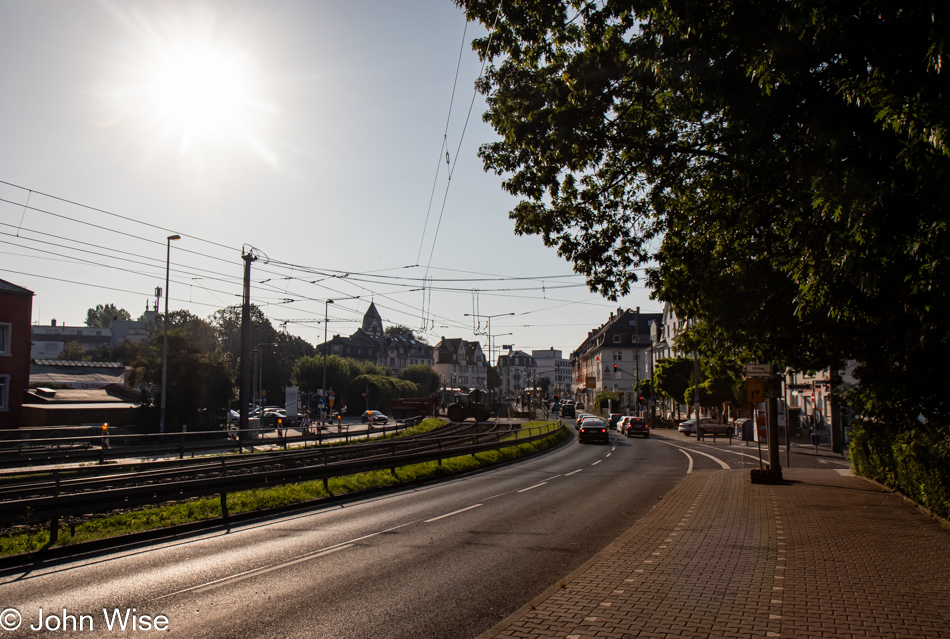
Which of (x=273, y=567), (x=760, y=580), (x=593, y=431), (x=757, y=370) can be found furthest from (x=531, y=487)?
(x=593, y=431)

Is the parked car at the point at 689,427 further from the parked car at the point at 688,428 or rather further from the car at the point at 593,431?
the car at the point at 593,431

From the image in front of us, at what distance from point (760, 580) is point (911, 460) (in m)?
6.75

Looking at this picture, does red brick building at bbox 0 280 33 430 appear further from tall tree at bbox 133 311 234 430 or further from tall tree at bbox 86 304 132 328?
tall tree at bbox 86 304 132 328

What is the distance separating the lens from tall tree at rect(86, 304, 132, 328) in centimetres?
18300

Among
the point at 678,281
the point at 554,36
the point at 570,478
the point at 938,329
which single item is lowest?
the point at 570,478

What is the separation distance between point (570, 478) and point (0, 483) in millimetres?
15092

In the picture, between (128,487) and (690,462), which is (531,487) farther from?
(690,462)

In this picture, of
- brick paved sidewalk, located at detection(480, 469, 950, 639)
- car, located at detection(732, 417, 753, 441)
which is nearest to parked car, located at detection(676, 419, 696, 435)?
car, located at detection(732, 417, 753, 441)

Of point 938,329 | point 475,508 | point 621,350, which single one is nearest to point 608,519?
point 475,508

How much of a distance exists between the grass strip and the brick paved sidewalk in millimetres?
7710

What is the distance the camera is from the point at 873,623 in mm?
6012

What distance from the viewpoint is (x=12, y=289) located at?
36594mm

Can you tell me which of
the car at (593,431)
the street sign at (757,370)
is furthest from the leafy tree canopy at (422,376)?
the street sign at (757,370)

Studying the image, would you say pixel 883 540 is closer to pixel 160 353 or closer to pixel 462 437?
pixel 462 437
